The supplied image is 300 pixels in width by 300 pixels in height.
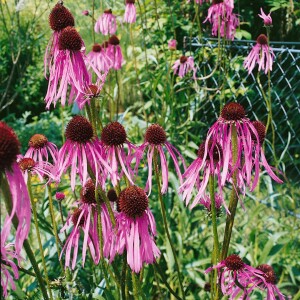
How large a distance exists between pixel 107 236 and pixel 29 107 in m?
3.21

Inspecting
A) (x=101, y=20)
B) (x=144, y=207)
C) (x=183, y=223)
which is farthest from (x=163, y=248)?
(x=101, y=20)

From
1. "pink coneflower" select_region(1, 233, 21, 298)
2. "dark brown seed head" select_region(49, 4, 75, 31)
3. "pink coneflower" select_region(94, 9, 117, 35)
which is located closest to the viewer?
"pink coneflower" select_region(1, 233, 21, 298)

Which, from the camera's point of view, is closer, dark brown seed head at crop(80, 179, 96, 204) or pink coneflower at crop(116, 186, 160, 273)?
pink coneflower at crop(116, 186, 160, 273)

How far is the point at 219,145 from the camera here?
71 centimetres

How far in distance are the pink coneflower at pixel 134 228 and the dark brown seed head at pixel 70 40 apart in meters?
0.28

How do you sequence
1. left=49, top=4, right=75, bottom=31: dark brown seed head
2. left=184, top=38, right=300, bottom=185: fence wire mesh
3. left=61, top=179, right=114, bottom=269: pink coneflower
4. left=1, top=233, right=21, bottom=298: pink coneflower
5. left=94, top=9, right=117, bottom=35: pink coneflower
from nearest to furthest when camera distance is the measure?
left=1, top=233, right=21, bottom=298: pink coneflower, left=61, top=179, right=114, bottom=269: pink coneflower, left=49, top=4, right=75, bottom=31: dark brown seed head, left=184, top=38, right=300, bottom=185: fence wire mesh, left=94, top=9, right=117, bottom=35: pink coneflower

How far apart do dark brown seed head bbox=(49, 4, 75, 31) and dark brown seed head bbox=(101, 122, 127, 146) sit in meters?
0.23

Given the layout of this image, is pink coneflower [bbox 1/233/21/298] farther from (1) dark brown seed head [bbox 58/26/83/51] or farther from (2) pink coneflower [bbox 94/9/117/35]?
(2) pink coneflower [bbox 94/9/117/35]

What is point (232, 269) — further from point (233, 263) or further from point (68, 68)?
point (68, 68)

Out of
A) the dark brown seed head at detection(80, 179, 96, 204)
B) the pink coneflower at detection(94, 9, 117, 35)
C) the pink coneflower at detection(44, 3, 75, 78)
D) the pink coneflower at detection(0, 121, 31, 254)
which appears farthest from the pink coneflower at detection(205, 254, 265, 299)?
the pink coneflower at detection(94, 9, 117, 35)

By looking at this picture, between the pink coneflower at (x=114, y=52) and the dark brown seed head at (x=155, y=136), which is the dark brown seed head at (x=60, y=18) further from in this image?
the pink coneflower at (x=114, y=52)

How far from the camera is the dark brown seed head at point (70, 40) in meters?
0.77

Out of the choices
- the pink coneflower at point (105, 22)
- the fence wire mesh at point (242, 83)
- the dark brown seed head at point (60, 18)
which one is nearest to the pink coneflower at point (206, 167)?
the dark brown seed head at point (60, 18)

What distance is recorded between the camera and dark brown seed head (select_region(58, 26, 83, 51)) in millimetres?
773
